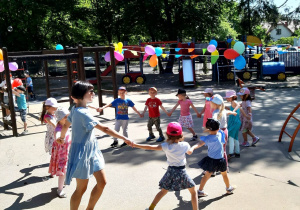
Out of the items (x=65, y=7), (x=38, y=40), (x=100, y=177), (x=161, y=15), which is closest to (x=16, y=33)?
(x=38, y=40)

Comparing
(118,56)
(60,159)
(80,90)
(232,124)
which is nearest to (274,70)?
(118,56)

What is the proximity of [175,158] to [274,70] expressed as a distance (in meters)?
18.8

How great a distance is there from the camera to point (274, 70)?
2141 centimetres

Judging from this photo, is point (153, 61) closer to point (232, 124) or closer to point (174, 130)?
point (232, 124)

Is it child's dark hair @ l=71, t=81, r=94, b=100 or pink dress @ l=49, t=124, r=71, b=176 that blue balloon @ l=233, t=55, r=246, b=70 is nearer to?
pink dress @ l=49, t=124, r=71, b=176

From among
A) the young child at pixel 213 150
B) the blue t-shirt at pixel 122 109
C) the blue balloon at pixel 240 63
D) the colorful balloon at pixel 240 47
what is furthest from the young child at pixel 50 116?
the colorful balloon at pixel 240 47

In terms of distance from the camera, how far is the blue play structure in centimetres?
2127

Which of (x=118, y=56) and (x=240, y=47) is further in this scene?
(x=118, y=56)

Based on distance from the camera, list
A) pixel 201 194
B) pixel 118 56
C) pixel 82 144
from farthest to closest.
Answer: pixel 118 56, pixel 201 194, pixel 82 144

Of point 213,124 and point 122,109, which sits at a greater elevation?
point 213,124

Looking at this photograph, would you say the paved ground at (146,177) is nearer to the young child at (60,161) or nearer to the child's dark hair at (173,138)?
the young child at (60,161)

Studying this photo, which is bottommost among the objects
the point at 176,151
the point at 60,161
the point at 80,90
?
the point at 60,161

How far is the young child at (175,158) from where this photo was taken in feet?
14.2

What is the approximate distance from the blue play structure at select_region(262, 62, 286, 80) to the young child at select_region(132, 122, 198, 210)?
61.0 ft
